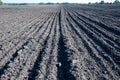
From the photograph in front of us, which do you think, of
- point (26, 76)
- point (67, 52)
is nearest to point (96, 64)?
point (67, 52)

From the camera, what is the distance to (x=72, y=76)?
7.90 metres

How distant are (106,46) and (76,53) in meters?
2.05

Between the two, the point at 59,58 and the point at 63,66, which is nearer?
the point at 63,66

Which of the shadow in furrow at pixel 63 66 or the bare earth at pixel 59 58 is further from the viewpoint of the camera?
the bare earth at pixel 59 58

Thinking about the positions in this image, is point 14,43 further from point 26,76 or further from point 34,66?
point 26,76

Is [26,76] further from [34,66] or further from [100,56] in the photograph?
[100,56]

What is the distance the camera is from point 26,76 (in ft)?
26.2

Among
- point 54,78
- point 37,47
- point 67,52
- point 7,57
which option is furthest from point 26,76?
point 37,47

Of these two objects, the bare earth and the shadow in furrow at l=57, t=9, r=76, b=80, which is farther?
the bare earth

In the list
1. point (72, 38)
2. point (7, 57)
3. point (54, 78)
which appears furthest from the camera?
point (72, 38)

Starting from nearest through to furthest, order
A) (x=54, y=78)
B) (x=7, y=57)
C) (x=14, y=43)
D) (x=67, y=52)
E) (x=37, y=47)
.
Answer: (x=54, y=78), (x=7, y=57), (x=67, y=52), (x=37, y=47), (x=14, y=43)

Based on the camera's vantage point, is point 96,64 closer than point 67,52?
Yes

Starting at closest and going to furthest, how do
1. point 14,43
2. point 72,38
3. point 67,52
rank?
point 67,52, point 14,43, point 72,38

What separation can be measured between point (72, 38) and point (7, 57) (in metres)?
5.06
